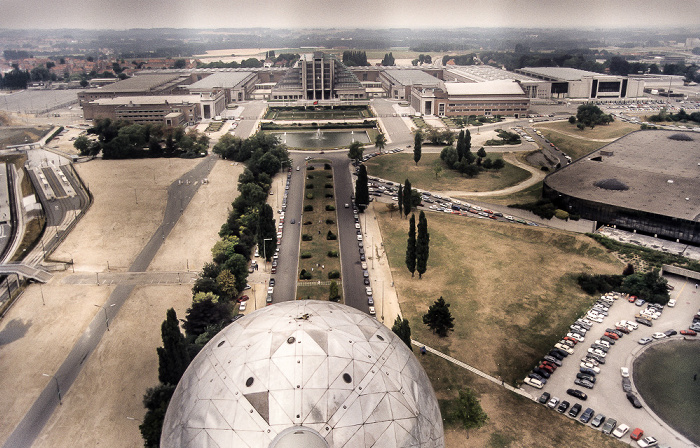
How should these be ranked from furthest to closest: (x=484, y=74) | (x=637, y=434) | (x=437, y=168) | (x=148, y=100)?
1. (x=484, y=74)
2. (x=148, y=100)
3. (x=437, y=168)
4. (x=637, y=434)

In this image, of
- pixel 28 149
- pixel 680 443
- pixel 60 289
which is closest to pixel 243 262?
pixel 60 289

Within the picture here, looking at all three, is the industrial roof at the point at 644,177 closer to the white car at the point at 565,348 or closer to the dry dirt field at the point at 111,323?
the white car at the point at 565,348

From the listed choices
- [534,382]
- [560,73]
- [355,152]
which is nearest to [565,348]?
[534,382]

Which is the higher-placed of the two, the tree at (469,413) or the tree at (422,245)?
the tree at (422,245)

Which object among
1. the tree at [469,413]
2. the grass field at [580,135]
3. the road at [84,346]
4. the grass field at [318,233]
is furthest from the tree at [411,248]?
the grass field at [580,135]

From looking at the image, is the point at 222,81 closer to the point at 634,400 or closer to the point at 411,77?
the point at 411,77

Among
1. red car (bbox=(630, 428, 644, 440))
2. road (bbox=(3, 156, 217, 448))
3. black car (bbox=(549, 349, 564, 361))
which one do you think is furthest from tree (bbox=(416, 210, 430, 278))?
road (bbox=(3, 156, 217, 448))
